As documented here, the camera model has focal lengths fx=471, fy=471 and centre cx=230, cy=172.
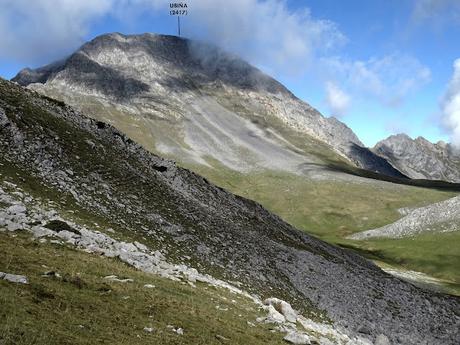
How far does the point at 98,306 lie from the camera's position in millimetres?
22375

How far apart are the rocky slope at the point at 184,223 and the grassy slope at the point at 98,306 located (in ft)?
34.1

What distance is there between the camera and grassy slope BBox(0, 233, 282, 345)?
59.7ft

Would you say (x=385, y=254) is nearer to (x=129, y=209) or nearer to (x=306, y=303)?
(x=306, y=303)

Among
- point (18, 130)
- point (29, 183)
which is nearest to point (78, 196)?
point (29, 183)

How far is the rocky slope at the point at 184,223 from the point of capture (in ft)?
143

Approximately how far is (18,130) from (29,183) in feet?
29.8

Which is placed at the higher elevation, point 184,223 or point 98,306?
point 184,223

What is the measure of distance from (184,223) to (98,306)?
2848 cm

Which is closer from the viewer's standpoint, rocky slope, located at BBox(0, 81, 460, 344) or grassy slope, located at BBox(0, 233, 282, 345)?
grassy slope, located at BBox(0, 233, 282, 345)

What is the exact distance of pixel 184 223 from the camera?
167 ft

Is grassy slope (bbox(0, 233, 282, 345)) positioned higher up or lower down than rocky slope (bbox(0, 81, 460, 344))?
lower down

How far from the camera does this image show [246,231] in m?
61.4

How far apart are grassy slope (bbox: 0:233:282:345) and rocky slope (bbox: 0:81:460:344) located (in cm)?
1039

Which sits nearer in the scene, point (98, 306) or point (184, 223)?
point (98, 306)
